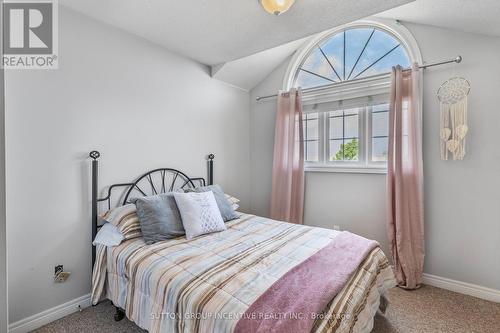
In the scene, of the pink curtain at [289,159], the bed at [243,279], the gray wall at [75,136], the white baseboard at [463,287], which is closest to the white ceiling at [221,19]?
the gray wall at [75,136]

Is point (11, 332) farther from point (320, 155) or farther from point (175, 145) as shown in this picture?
point (320, 155)

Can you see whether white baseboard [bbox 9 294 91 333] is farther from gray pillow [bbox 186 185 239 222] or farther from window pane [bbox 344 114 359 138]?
window pane [bbox 344 114 359 138]

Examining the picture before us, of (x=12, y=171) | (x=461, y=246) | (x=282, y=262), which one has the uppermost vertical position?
(x=12, y=171)

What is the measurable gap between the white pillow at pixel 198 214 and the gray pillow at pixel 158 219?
60 millimetres

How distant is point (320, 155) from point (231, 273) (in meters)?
2.15

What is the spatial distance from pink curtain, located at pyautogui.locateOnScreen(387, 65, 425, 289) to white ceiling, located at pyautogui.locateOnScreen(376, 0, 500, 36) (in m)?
0.43

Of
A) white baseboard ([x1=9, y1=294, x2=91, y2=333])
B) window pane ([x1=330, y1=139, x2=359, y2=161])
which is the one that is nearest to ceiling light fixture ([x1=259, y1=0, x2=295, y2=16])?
window pane ([x1=330, y1=139, x2=359, y2=161])

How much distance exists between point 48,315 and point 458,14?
4025mm

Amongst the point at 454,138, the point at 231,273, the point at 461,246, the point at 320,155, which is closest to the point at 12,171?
the point at 231,273

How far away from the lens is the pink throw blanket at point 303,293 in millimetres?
1024

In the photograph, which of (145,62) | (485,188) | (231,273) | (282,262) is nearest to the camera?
(231,273)

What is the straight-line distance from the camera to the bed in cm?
111

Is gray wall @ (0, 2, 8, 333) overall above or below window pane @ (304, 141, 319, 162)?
below

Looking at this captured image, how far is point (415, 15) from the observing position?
231 cm
